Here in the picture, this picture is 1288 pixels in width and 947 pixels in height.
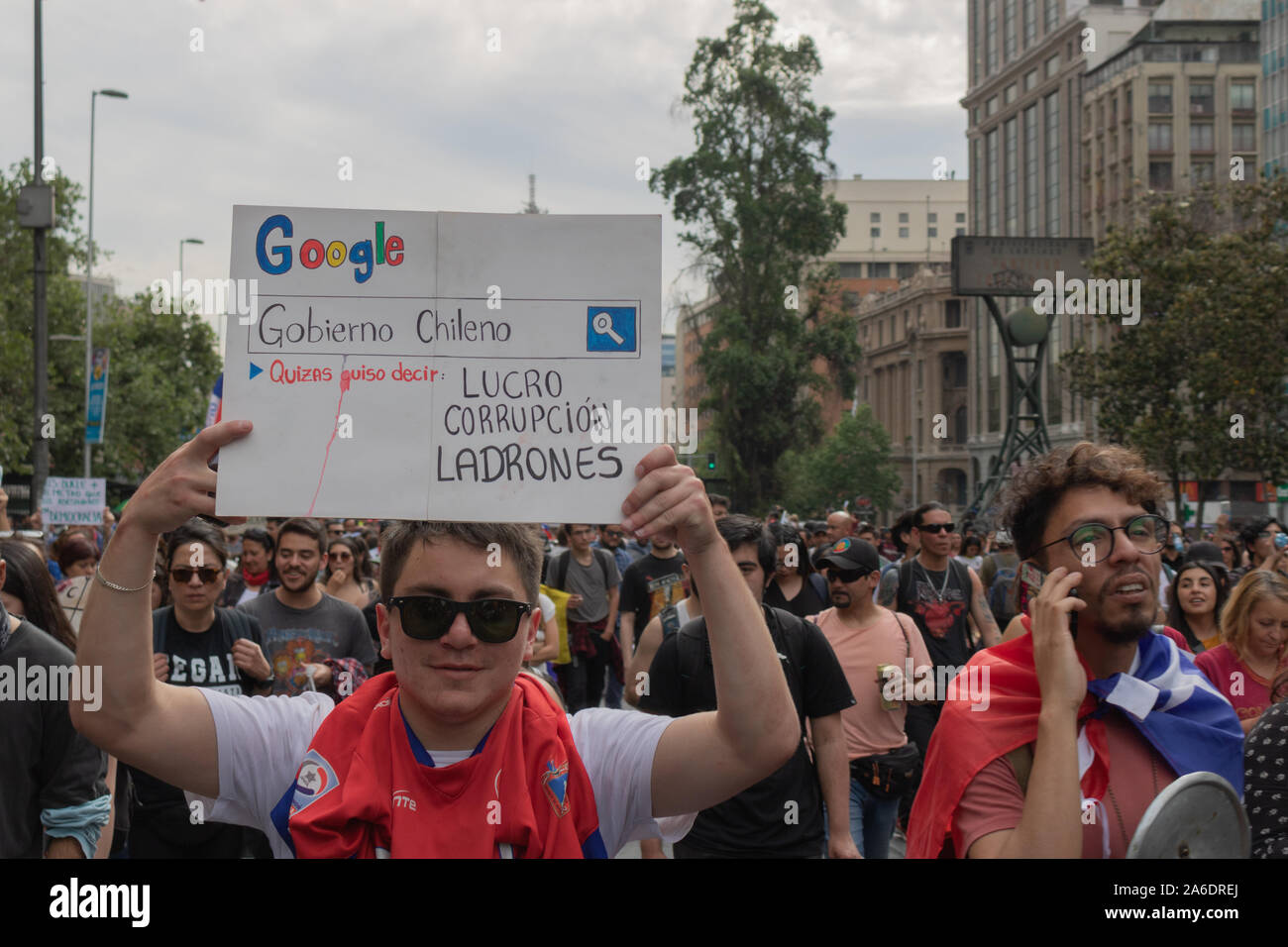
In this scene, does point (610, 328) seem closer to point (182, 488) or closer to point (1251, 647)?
point (182, 488)

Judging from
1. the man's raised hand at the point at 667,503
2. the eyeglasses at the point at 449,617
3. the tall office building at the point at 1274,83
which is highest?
the tall office building at the point at 1274,83

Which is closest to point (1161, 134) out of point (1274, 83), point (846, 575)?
point (1274, 83)

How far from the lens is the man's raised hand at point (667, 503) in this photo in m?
2.21

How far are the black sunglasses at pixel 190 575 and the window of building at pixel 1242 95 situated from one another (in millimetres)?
70573

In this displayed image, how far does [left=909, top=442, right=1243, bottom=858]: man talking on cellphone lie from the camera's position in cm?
263

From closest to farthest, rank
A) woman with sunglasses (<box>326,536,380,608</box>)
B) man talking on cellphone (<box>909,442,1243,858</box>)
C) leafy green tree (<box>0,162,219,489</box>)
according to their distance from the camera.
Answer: man talking on cellphone (<box>909,442,1243,858</box>), woman with sunglasses (<box>326,536,380,608</box>), leafy green tree (<box>0,162,219,489</box>)

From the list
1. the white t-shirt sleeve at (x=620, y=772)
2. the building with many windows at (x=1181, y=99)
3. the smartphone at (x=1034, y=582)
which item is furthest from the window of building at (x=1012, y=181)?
the white t-shirt sleeve at (x=620, y=772)

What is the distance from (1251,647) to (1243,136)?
69231 mm

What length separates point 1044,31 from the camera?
75.4 meters

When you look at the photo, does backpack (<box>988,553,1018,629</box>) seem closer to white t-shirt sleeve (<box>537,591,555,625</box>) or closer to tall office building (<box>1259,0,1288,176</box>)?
white t-shirt sleeve (<box>537,591,555,625</box>)

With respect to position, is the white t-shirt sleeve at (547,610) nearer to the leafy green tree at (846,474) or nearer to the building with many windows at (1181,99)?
the leafy green tree at (846,474)

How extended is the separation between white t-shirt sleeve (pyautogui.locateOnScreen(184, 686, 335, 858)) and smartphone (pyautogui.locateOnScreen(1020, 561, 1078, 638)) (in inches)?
64.8

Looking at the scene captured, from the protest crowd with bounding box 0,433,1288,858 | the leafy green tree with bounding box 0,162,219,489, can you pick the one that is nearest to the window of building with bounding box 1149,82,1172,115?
the leafy green tree with bounding box 0,162,219,489
